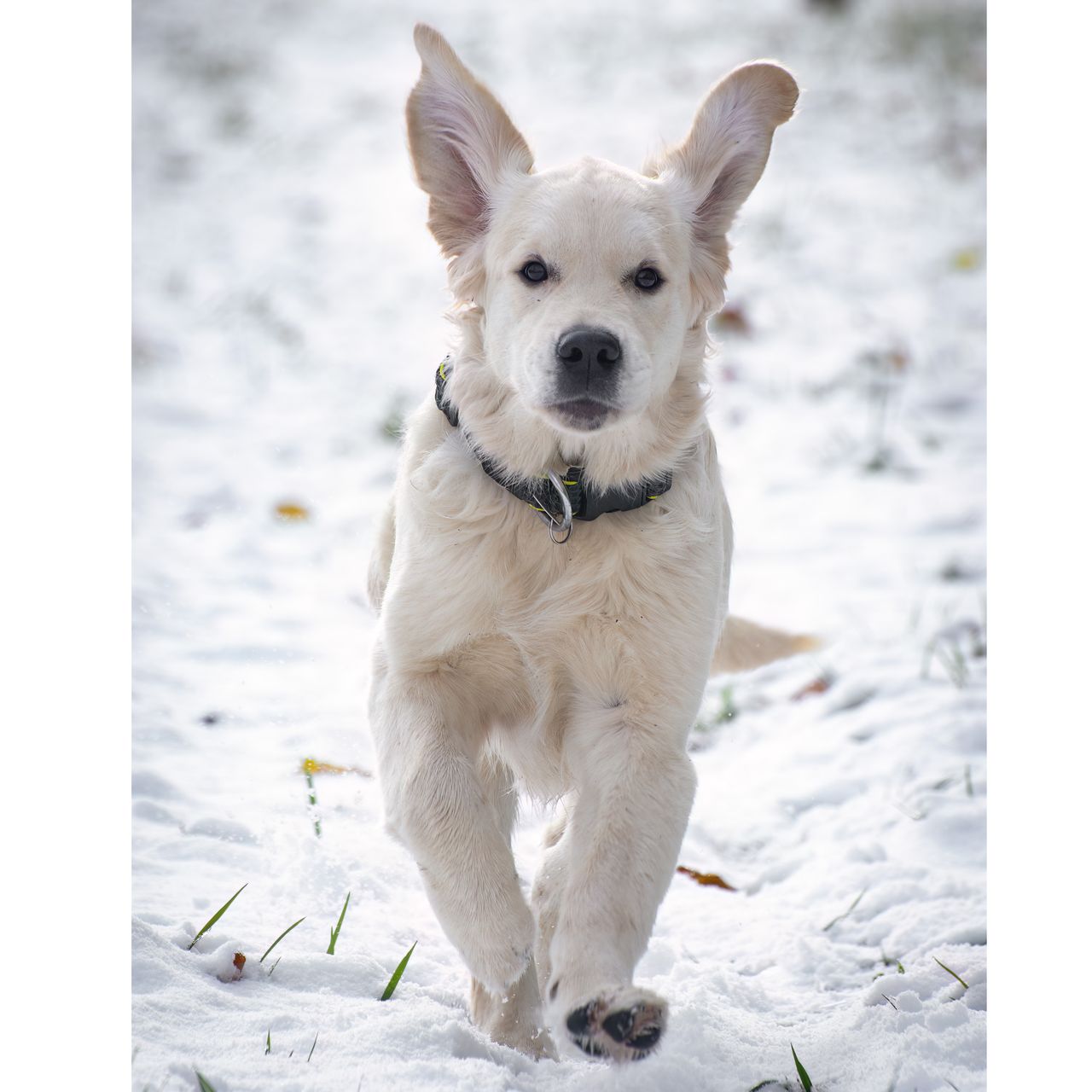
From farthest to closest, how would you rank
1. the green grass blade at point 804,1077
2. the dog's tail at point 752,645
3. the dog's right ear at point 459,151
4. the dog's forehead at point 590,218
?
the dog's tail at point 752,645 → the dog's right ear at point 459,151 → the dog's forehead at point 590,218 → the green grass blade at point 804,1077

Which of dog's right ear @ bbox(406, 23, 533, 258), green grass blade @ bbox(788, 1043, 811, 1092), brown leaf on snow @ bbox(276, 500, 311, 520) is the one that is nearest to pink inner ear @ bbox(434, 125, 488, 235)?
dog's right ear @ bbox(406, 23, 533, 258)

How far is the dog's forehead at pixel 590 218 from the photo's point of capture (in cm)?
283

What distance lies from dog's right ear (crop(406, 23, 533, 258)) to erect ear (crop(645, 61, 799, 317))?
381mm

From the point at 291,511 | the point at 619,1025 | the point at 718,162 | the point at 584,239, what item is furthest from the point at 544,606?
the point at 291,511

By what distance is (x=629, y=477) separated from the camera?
3.00 meters

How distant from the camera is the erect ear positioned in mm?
3000

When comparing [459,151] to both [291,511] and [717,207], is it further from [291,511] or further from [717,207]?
[291,511]

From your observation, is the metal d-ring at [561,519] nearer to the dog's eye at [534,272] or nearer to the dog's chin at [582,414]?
the dog's chin at [582,414]

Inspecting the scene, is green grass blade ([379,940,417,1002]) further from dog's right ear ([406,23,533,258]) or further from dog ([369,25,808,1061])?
dog's right ear ([406,23,533,258])

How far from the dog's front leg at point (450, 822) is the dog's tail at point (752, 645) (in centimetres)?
137

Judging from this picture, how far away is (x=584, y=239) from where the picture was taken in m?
2.83

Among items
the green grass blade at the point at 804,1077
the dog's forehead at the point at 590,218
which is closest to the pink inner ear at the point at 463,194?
the dog's forehead at the point at 590,218

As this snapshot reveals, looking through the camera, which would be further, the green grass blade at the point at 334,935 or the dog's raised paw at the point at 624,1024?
the green grass blade at the point at 334,935

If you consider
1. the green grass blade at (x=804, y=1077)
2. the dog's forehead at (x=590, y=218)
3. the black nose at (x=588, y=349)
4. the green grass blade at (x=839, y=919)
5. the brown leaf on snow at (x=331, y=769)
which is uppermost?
the dog's forehead at (x=590, y=218)
